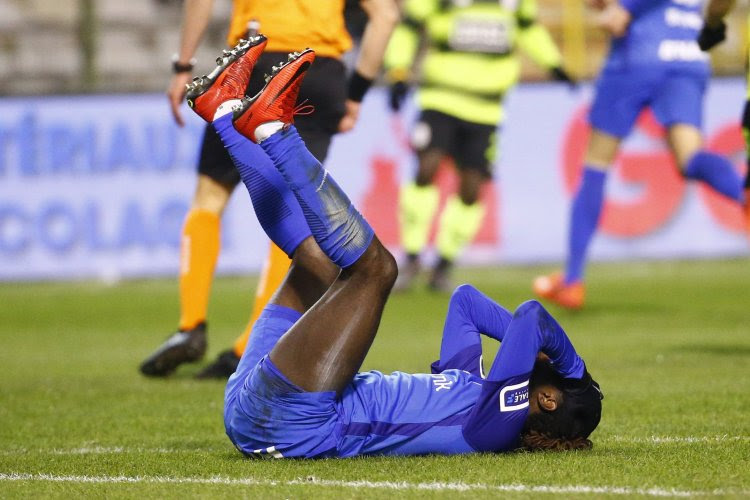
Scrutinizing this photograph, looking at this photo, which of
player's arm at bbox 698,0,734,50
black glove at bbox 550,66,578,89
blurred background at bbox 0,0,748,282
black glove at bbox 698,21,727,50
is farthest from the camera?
blurred background at bbox 0,0,748,282

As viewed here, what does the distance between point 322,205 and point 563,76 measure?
22.7 feet

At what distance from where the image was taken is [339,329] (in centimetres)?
387

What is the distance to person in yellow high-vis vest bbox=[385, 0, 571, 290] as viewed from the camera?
10.6 meters

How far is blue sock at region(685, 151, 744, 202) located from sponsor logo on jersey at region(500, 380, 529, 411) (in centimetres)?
391

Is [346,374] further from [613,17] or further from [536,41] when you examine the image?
[536,41]

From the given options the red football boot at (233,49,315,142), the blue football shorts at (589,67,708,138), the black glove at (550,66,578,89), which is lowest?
the black glove at (550,66,578,89)

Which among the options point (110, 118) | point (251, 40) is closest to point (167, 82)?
point (110, 118)

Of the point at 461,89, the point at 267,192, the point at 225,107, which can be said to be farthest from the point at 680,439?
the point at 461,89

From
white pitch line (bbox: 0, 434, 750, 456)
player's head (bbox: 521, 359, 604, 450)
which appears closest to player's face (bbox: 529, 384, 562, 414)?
player's head (bbox: 521, 359, 604, 450)

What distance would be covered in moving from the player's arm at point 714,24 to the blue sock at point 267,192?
2762 mm

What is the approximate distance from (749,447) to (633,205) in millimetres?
7751

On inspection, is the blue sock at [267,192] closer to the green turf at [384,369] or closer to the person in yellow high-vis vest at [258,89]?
the green turf at [384,369]

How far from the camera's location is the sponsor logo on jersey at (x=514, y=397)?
3.89 metres

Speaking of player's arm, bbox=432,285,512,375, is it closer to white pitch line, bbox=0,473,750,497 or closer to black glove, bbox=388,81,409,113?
white pitch line, bbox=0,473,750,497
